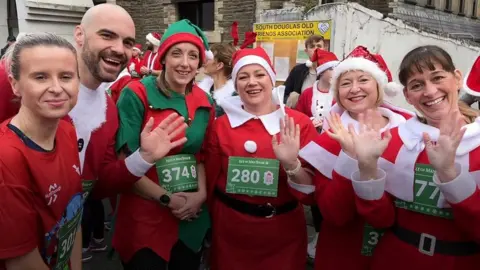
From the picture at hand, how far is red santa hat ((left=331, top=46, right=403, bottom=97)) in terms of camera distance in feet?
6.88

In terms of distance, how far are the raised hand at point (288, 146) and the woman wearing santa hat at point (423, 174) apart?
290mm

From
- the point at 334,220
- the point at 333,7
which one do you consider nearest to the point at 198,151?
the point at 334,220

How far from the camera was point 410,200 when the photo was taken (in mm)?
1707

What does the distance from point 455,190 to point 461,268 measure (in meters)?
0.38

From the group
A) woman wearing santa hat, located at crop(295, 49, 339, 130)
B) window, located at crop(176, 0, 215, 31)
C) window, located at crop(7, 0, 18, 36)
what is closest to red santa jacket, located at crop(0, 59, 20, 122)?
woman wearing santa hat, located at crop(295, 49, 339, 130)

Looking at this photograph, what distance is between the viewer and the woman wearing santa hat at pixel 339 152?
201 cm

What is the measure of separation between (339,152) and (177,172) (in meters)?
0.93

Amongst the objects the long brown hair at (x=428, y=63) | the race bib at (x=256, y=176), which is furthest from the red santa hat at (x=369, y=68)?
the race bib at (x=256, y=176)

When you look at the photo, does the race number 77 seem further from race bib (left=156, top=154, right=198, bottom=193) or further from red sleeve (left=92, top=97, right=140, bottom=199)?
red sleeve (left=92, top=97, right=140, bottom=199)

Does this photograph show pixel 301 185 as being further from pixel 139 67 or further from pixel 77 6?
pixel 77 6

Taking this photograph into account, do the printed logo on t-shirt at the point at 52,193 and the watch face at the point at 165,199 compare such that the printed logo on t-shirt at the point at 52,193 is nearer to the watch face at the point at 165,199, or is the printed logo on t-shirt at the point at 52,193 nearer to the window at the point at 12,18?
the watch face at the point at 165,199

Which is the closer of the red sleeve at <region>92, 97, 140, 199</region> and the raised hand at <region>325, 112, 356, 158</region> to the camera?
the raised hand at <region>325, 112, 356, 158</region>

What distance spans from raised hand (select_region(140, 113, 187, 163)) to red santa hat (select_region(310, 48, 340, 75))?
2.52 metres

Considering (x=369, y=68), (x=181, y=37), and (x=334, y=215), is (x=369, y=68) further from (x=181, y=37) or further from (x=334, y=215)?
(x=181, y=37)
